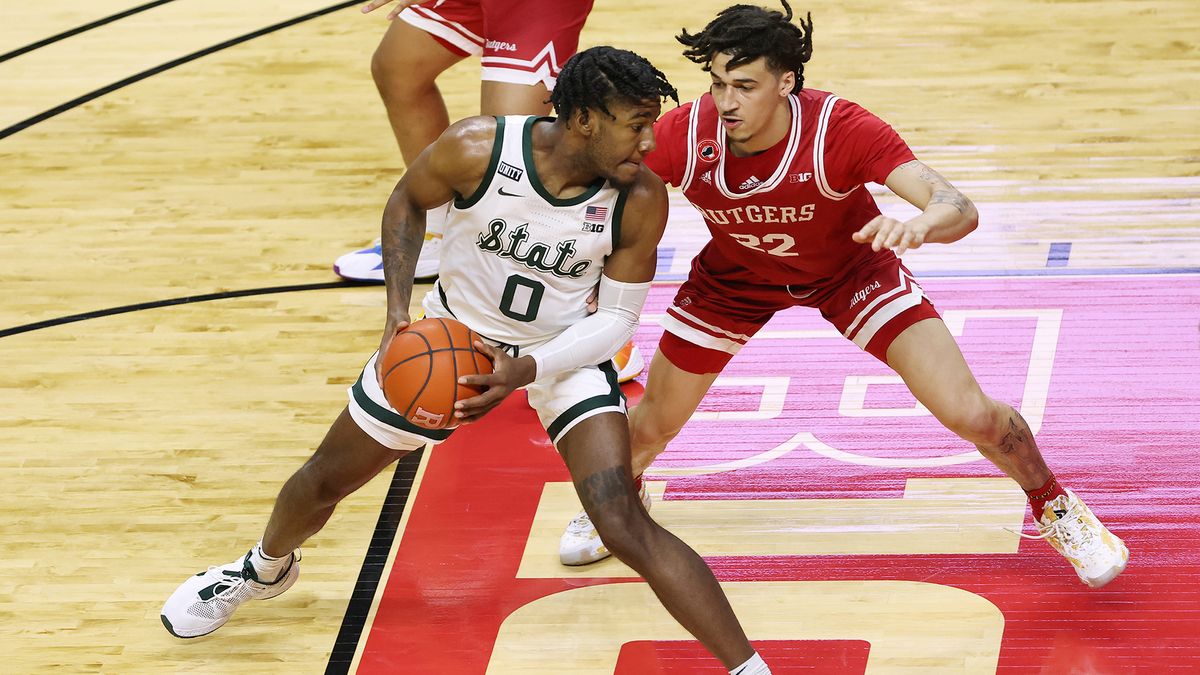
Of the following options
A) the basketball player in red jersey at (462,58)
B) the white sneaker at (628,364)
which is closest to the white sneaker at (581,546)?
the basketball player in red jersey at (462,58)

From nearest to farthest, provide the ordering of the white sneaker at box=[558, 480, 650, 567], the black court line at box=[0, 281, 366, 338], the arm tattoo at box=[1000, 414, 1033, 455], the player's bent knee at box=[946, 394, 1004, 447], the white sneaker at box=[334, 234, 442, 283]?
the player's bent knee at box=[946, 394, 1004, 447], the arm tattoo at box=[1000, 414, 1033, 455], the white sneaker at box=[558, 480, 650, 567], the black court line at box=[0, 281, 366, 338], the white sneaker at box=[334, 234, 442, 283]

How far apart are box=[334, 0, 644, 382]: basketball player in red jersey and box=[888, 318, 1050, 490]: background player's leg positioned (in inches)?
47.4

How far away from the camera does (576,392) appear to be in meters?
3.79

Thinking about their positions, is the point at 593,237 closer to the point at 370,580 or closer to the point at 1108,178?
the point at 370,580

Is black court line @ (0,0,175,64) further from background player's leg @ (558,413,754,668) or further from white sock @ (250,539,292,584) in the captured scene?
background player's leg @ (558,413,754,668)

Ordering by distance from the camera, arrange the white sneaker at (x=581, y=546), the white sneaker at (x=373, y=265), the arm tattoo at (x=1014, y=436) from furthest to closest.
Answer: the white sneaker at (x=373, y=265) → the white sneaker at (x=581, y=546) → the arm tattoo at (x=1014, y=436)

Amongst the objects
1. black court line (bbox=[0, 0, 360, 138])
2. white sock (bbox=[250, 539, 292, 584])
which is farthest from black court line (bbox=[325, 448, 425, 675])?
black court line (bbox=[0, 0, 360, 138])

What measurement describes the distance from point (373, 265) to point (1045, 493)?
10.4 ft

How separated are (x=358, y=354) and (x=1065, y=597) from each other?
9.49 ft

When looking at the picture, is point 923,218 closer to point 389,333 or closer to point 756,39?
point 756,39

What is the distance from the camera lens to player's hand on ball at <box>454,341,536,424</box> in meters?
3.57

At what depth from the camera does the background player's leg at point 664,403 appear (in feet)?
14.0

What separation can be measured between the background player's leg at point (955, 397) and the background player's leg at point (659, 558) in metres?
0.88

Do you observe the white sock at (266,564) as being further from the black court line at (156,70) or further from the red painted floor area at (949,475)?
the black court line at (156,70)
